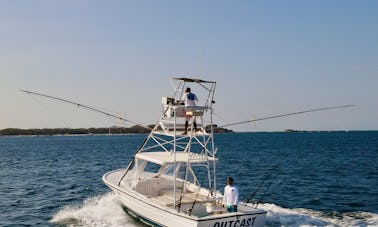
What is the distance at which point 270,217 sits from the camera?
17391mm

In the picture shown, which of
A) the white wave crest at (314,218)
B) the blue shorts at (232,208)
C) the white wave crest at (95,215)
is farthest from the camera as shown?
the white wave crest at (95,215)

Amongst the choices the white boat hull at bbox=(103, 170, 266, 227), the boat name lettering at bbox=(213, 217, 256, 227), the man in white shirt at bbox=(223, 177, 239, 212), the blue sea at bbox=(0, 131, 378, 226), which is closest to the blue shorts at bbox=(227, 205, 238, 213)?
the man in white shirt at bbox=(223, 177, 239, 212)

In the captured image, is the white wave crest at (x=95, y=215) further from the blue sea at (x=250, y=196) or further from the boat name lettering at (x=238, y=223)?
the boat name lettering at (x=238, y=223)

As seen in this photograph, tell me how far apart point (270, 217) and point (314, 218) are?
1752 millimetres

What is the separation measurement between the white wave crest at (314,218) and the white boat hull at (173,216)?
266 cm

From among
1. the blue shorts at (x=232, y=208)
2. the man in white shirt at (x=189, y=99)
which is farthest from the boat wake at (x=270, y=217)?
the man in white shirt at (x=189, y=99)

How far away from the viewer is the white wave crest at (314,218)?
16516mm

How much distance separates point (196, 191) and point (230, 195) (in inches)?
145

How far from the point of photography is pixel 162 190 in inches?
722

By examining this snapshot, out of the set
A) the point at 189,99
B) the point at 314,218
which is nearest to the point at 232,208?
the point at 189,99

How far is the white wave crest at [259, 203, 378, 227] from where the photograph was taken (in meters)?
16.5

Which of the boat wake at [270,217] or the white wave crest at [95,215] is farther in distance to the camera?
the white wave crest at [95,215]

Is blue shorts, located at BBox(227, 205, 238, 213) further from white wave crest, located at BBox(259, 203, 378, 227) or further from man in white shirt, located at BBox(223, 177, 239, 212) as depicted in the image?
white wave crest, located at BBox(259, 203, 378, 227)

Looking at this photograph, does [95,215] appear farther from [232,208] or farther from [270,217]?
[270,217]
